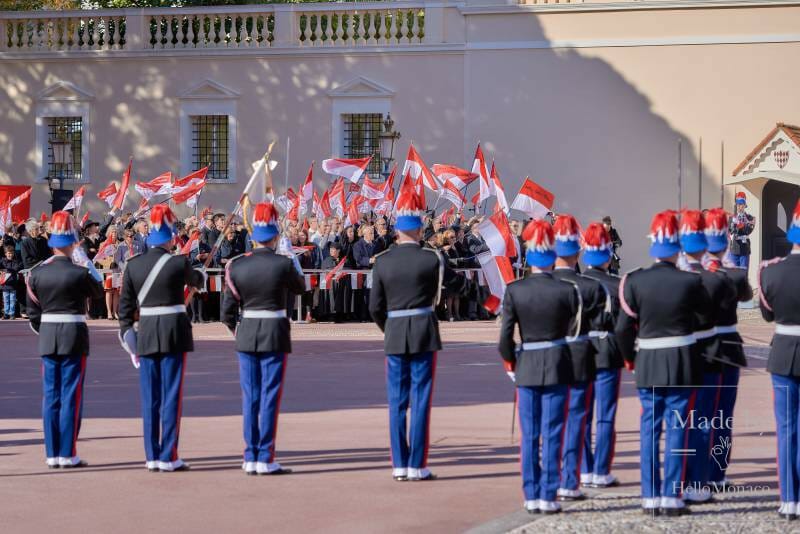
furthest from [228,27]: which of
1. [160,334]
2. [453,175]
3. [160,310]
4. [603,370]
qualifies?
[603,370]

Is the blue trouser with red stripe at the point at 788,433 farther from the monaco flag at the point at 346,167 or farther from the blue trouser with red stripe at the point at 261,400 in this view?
the monaco flag at the point at 346,167

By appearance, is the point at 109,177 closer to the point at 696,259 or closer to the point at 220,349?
the point at 220,349

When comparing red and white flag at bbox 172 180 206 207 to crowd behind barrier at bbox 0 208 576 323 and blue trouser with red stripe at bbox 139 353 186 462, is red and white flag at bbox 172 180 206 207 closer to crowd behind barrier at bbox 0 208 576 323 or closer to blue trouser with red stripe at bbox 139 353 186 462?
crowd behind barrier at bbox 0 208 576 323

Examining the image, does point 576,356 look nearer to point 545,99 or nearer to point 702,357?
point 702,357

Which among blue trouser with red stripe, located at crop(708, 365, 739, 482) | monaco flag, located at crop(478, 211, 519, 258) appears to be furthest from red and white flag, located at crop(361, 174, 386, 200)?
blue trouser with red stripe, located at crop(708, 365, 739, 482)

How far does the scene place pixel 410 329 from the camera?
1136 cm

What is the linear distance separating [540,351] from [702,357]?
1.20 metres

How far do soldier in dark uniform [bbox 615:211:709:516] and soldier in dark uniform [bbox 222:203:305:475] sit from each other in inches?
120

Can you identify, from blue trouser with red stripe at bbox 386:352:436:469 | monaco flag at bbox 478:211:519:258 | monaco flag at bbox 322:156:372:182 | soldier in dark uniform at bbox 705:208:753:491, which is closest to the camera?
soldier in dark uniform at bbox 705:208:753:491

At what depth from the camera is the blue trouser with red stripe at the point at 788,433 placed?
9.64 meters

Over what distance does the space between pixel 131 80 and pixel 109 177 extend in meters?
2.68

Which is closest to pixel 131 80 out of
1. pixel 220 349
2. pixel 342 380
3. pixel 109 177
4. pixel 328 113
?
pixel 109 177

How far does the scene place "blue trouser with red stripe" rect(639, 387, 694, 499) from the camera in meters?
9.73

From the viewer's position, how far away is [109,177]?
39719 millimetres
